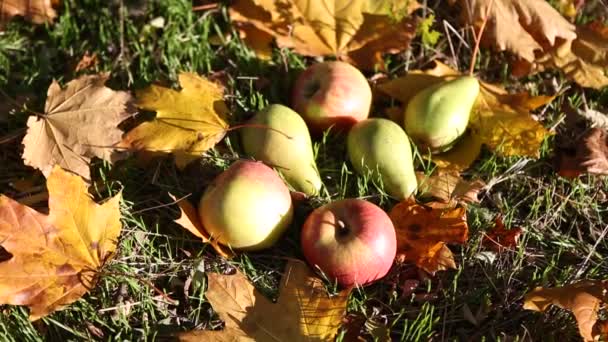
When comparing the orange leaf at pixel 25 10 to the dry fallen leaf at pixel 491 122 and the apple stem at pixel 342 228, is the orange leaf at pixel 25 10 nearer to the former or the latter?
the dry fallen leaf at pixel 491 122

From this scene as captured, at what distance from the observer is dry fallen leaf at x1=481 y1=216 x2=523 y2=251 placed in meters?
2.31

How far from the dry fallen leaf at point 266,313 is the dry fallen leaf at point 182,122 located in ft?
1.81

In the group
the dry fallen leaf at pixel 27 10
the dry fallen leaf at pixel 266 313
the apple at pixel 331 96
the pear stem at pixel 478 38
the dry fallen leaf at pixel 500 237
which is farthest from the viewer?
the dry fallen leaf at pixel 27 10

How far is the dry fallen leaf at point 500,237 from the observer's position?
7.57ft

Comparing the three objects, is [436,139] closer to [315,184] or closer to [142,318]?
[315,184]

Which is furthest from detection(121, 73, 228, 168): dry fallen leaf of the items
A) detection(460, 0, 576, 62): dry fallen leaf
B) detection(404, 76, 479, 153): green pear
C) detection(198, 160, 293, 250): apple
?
detection(460, 0, 576, 62): dry fallen leaf

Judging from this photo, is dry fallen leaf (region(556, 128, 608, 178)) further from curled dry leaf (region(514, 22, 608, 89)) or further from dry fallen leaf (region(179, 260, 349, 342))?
dry fallen leaf (region(179, 260, 349, 342))

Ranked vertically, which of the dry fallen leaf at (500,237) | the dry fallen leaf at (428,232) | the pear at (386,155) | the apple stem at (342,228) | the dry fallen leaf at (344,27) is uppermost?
the dry fallen leaf at (344,27)

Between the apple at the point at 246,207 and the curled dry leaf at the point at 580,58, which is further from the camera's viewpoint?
the curled dry leaf at the point at 580,58

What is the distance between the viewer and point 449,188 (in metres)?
2.40

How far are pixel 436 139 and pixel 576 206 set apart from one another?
54 cm

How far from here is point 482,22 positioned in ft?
9.20

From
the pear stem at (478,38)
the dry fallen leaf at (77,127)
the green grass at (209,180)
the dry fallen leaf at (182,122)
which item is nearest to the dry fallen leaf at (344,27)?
the green grass at (209,180)

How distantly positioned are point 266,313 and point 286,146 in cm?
59
